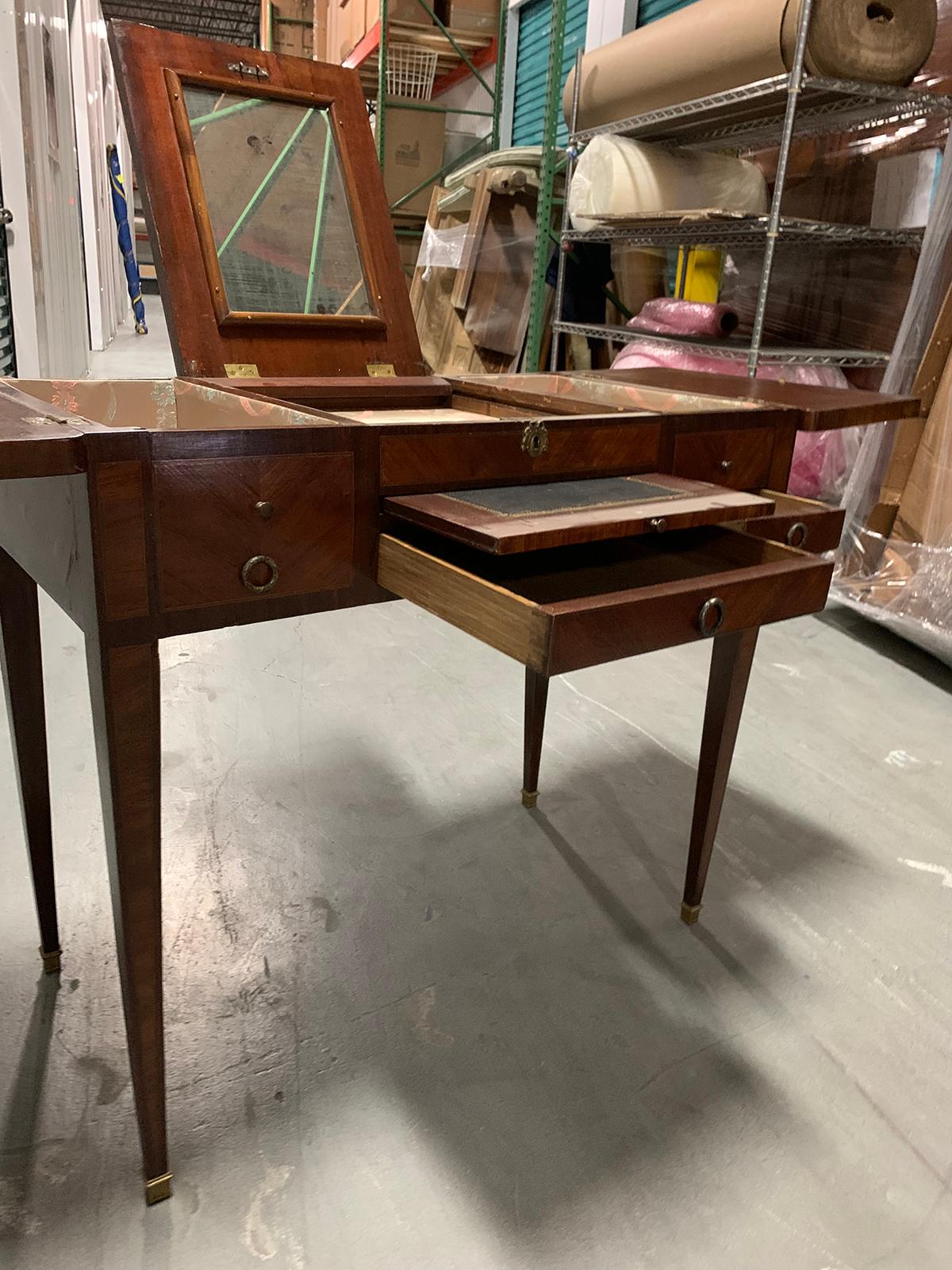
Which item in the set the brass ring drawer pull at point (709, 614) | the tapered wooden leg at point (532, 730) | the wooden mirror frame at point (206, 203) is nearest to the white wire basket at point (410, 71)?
the wooden mirror frame at point (206, 203)

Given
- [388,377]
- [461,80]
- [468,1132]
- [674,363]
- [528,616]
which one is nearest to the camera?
[528,616]

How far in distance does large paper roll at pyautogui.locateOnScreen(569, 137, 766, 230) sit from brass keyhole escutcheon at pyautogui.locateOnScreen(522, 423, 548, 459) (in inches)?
89.4

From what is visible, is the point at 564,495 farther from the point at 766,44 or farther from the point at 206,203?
the point at 766,44

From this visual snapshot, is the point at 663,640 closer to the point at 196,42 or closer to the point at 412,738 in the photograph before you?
the point at 412,738

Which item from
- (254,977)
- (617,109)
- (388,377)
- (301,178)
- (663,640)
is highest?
(617,109)

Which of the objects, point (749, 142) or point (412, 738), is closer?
point (412, 738)

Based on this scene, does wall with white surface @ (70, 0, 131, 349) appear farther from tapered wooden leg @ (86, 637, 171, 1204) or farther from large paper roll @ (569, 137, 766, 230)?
tapered wooden leg @ (86, 637, 171, 1204)

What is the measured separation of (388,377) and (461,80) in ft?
16.6

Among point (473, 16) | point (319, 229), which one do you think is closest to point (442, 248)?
point (473, 16)

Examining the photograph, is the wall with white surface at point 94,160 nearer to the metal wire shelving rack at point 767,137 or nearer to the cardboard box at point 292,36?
the cardboard box at point 292,36

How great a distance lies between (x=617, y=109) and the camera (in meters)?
3.25

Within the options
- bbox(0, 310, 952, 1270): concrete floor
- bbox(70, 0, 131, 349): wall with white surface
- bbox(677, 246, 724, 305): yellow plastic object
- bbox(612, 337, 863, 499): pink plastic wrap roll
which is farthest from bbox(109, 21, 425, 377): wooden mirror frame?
bbox(70, 0, 131, 349): wall with white surface

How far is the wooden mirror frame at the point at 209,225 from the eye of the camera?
4.46 feet

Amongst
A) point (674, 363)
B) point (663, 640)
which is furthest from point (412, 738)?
point (674, 363)
